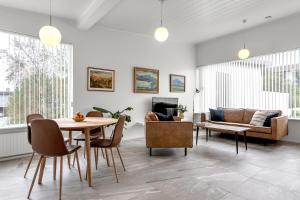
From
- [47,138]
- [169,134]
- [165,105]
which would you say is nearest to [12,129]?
[47,138]

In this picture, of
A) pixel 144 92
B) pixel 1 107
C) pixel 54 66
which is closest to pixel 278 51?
pixel 144 92

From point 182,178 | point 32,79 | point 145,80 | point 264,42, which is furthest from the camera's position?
point 145,80

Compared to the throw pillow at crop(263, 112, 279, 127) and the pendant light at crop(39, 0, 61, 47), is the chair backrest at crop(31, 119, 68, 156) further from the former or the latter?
the throw pillow at crop(263, 112, 279, 127)

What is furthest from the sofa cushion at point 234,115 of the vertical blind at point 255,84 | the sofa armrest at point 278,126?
the sofa armrest at point 278,126

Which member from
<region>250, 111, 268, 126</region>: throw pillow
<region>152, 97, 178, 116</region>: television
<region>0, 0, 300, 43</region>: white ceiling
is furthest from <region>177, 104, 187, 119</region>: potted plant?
<region>0, 0, 300, 43</region>: white ceiling

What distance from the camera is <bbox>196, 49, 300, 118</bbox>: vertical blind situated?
502cm

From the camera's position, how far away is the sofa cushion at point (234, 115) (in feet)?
19.0

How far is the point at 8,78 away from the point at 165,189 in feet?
11.9

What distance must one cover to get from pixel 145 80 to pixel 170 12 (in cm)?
208

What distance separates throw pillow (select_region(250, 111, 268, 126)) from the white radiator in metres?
5.23

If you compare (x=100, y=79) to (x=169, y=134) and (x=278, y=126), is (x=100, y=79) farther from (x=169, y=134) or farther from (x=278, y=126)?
(x=278, y=126)

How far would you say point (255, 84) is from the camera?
5.82m

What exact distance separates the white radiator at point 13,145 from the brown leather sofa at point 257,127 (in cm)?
472

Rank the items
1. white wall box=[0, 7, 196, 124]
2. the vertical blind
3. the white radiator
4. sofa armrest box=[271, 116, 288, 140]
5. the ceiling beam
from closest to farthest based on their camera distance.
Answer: the ceiling beam
the white radiator
white wall box=[0, 7, 196, 124]
sofa armrest box=[271, 116, 288, 140]
the vertical blind
